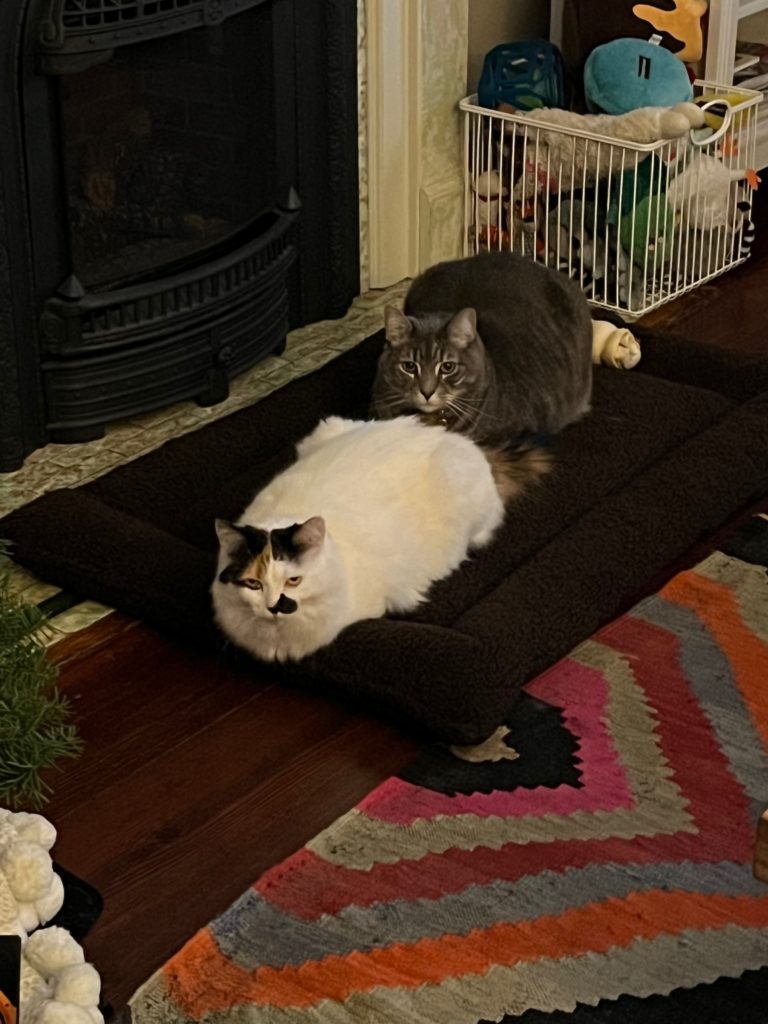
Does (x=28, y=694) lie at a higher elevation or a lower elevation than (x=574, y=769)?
higher

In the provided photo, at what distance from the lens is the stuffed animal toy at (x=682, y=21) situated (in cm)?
371

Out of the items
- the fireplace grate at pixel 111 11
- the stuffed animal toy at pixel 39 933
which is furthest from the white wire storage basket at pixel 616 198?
the stuffed animal toy at pixel 39 933

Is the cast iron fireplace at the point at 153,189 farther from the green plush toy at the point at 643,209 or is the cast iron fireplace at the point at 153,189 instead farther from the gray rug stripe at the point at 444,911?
the gray rug stripe at the point at 444,911

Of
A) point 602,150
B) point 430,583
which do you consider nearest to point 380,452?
point 430,583

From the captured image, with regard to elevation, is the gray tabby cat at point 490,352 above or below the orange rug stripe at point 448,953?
above

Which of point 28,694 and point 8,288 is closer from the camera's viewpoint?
point 28,694

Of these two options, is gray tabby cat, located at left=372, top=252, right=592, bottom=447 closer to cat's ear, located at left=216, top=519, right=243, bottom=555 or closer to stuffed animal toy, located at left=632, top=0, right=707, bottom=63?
cat's ear, located at left=216, top=519, right=243, bottom=555

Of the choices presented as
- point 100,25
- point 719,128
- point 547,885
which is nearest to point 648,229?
point 719,128

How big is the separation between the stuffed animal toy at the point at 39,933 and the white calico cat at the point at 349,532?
1.95 ft

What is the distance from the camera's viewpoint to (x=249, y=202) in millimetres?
3324

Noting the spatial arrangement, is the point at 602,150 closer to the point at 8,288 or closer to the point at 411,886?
the point at 8,288

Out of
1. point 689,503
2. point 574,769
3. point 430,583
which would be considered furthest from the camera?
point 689,503

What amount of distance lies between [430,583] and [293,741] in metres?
0.36

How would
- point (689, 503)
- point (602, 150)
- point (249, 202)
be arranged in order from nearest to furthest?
1. point (689, 503)
2. point (249, 202)
3. point (602, 150)
